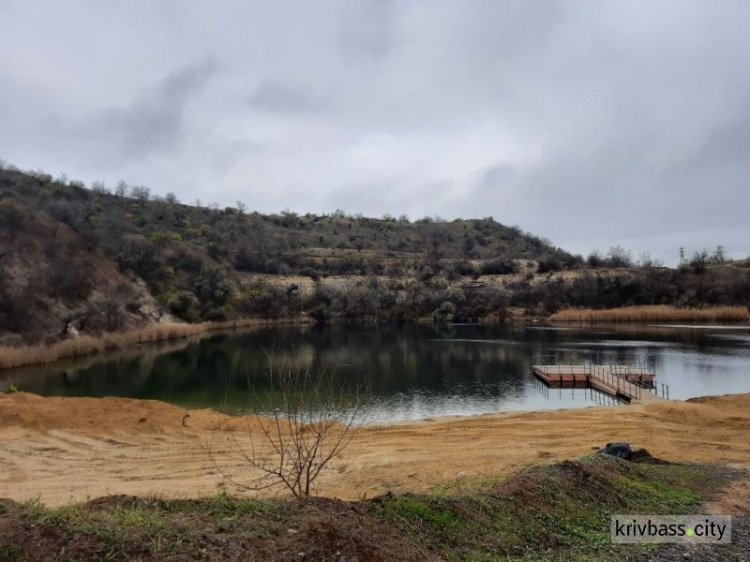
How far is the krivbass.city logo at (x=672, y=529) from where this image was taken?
6242mm

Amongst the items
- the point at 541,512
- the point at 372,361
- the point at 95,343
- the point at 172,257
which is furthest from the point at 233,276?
the point at 541,512

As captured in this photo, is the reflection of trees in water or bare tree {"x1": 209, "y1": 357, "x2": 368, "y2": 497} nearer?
bare tree {"x1": 209, "y1": 357, "x2": 368, "y2": 497}

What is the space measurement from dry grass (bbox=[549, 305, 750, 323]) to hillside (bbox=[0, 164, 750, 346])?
4.74 meters

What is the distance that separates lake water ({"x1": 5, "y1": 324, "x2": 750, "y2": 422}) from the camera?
23812 mm

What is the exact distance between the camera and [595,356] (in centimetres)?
3609

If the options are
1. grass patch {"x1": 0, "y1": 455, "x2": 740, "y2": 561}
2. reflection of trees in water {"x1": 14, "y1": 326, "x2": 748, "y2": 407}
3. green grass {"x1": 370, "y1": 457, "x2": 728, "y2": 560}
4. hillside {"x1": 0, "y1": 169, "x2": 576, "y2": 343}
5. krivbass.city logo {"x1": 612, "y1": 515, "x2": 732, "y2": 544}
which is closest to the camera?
grass patch {"x1": 0, "y1": 455, "x2": 740, "y2": 561}

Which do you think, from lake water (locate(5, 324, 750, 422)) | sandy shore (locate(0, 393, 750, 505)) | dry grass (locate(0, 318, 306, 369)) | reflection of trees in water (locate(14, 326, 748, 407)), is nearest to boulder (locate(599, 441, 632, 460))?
sandy shore (locate(0, 393, 750, 505))

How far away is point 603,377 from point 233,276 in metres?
61.0

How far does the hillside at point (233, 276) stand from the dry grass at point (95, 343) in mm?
1709

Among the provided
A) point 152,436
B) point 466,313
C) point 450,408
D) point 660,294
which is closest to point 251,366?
point 450,408

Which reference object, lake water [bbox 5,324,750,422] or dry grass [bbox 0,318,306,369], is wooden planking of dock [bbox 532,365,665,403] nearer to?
lake water [bbox 5,324,750,422]

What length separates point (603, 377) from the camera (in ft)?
90.5

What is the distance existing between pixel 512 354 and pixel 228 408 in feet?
75.9

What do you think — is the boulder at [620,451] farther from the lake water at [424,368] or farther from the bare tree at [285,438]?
the lake water at [424,368]
